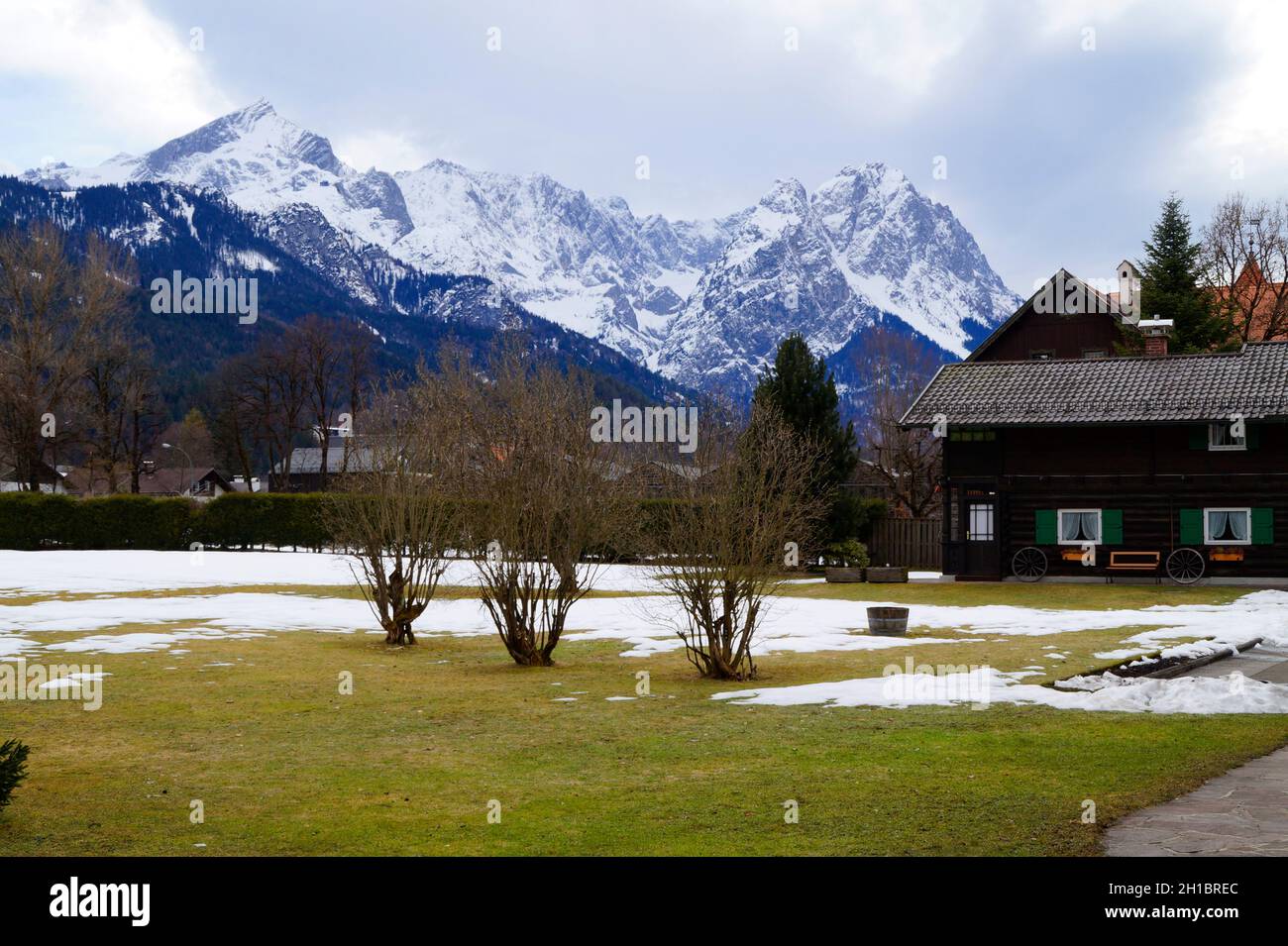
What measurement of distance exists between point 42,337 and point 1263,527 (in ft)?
188

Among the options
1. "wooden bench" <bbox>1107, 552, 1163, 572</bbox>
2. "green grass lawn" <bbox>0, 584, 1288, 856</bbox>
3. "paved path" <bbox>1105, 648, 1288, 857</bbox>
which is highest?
"wooden bench" <bbox>1107, 552, 1163, 572</bbox>

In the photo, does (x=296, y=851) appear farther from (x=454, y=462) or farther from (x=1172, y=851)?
(x=454, y=462)

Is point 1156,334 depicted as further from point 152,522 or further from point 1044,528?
point 152,522

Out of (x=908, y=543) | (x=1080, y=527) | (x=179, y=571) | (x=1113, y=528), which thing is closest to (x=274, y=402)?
(x=179, y=571)

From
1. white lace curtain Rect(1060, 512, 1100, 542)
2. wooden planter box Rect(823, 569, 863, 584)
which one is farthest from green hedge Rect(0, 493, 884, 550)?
white lace curtain Rect(1060, 512, 1100, 542)

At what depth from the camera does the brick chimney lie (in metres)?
42.4

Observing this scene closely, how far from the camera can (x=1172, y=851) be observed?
7336mm

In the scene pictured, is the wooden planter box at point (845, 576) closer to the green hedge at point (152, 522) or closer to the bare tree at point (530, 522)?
the bare tree at point (530, 522)

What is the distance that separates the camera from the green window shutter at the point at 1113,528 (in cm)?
3847

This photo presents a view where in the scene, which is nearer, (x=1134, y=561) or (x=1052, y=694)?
(x=1052, y=694)

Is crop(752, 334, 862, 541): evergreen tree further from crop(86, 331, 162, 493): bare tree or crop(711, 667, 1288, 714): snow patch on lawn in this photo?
crop(86, 331, 162, 493): bare tree

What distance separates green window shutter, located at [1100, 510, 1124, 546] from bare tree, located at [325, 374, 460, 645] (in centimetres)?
2385

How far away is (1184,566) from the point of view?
1464 inches

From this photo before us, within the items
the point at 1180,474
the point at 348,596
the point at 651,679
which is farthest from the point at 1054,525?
the point at 651,679
